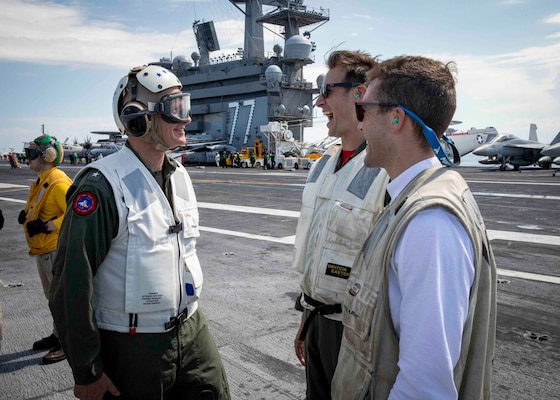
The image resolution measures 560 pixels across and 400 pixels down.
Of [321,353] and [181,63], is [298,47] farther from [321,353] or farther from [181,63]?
[321,353]

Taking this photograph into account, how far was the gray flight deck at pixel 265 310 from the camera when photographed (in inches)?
133

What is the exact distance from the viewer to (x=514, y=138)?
113 ft

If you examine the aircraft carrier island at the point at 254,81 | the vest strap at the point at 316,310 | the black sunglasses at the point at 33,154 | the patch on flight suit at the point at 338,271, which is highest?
the aircraft carrier island at the point at 254,81

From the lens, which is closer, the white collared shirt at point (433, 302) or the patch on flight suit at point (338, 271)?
the white collared shirt at point (433, 302)

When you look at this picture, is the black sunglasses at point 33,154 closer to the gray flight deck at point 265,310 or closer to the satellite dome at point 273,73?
the gray flight deck at point 265,310

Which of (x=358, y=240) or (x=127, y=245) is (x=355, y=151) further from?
(x=127, y=245)

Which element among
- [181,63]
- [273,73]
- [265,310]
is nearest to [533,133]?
[273,73]

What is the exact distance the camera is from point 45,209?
4320mm

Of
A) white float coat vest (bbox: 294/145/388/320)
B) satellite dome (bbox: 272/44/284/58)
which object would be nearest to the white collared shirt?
white float coat vest (bbox: 294/145/388/320)

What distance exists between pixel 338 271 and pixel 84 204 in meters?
1.39

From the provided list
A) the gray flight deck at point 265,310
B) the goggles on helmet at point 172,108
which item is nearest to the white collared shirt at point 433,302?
the goggles on helmet at point 172,108

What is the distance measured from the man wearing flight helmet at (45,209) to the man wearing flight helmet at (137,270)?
223 centimetres

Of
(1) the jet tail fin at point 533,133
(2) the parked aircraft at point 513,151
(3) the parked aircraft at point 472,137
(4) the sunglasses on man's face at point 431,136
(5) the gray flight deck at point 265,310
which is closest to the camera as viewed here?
(4) the sunglasses on man's face at point 431,136

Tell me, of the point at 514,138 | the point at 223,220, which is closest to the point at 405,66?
the point at 223,220
